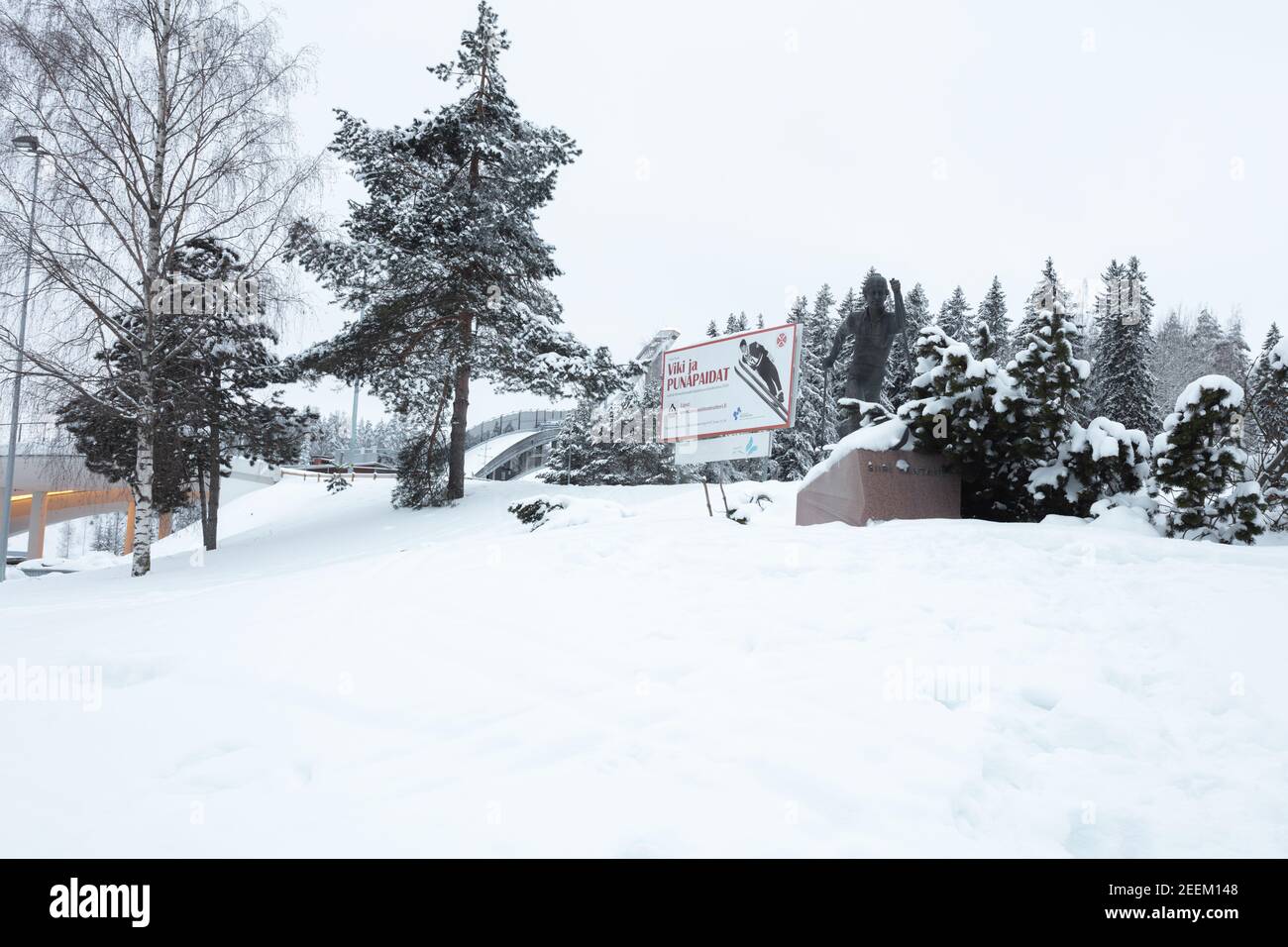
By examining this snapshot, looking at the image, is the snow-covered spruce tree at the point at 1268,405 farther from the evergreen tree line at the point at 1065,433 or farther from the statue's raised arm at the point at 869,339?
the statue's raised arm at the point at 869,339

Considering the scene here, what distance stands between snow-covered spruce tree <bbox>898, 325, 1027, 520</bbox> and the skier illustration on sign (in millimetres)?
2437

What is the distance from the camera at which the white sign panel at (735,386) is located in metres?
10.7

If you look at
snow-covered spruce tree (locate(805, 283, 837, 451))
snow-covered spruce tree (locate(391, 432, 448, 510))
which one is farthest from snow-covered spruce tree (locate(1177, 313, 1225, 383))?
snow-covered spruce tree (locate(391, 432, 448, 510))

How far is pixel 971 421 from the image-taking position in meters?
7.95

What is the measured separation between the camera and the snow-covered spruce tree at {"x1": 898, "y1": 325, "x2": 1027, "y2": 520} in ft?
25.8

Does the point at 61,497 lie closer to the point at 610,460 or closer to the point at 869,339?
the point at 610,460

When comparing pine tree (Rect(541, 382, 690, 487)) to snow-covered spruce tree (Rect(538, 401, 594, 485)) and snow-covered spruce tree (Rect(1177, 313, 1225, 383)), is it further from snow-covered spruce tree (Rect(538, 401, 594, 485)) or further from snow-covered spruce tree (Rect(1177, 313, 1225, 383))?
snow-covered spruce tree (Rect(1177, 313, 1225, 383))

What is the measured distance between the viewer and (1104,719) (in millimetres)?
3180

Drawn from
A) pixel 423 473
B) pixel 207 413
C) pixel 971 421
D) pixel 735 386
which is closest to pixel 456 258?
pixel 423 473

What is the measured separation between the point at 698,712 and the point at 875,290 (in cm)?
853
